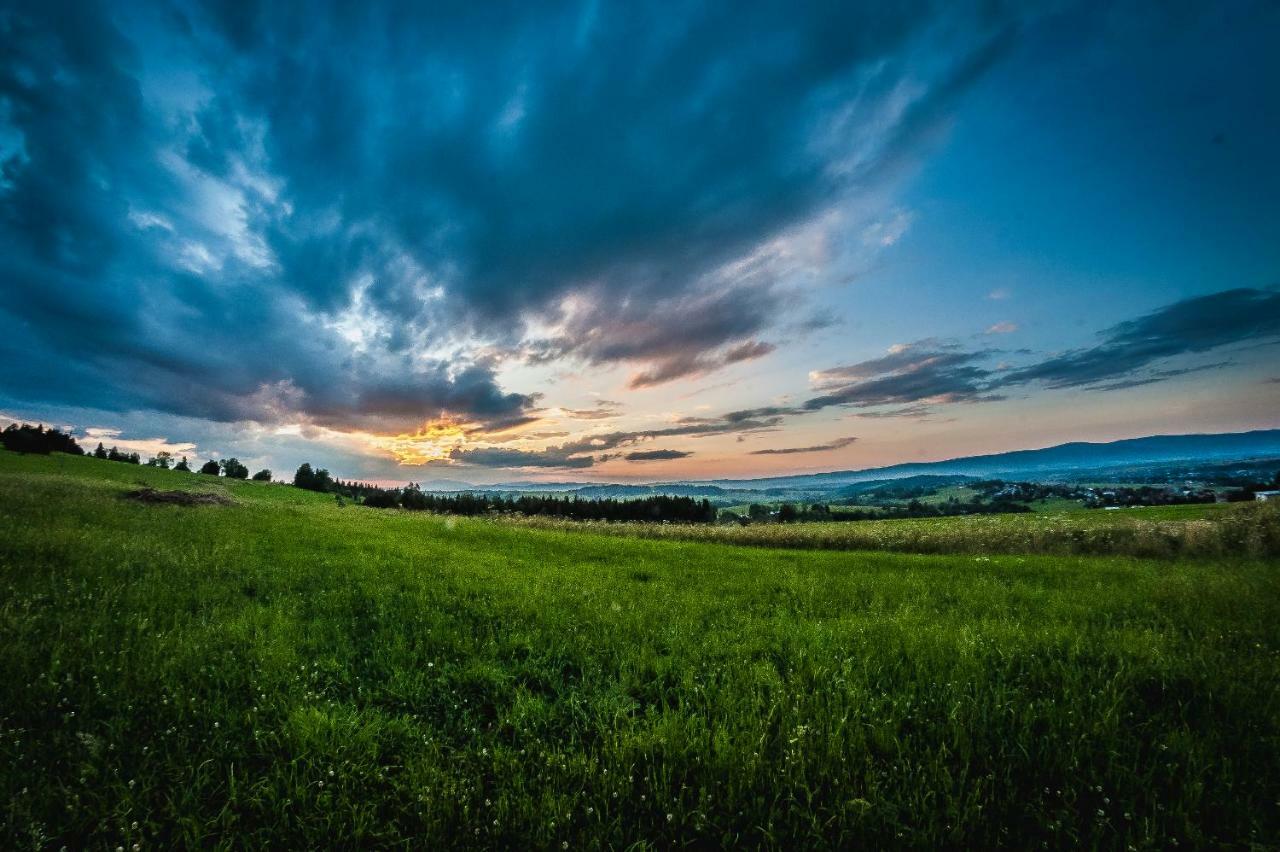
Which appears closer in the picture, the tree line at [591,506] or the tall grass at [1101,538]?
the tall grass at [1101,538]

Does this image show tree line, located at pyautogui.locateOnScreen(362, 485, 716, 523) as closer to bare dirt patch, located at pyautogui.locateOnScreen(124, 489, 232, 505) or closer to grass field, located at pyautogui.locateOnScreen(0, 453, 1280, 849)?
bare dirt patch, located at pyautogui.locateOnScreen(124, 489, 232, 505)

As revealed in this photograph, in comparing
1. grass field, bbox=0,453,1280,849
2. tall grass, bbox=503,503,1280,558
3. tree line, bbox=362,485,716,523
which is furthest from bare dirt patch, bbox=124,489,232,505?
tree line, bbox=362,485,716,523

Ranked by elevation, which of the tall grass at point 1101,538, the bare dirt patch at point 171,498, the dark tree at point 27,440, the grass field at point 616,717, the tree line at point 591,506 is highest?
the dark tree at point 27,440

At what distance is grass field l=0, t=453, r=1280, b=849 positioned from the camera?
3115 millimetres

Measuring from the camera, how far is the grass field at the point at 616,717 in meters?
3.12

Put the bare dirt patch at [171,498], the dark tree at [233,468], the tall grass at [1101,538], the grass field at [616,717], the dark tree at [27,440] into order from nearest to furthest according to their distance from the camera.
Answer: the grass field at [616,717] → the tall grass at [1101,538] → the bare dirt patch at [171,498] → the dark tree at [27,440] → the dark tree at [233,468]

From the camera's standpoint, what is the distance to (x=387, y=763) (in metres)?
3.91

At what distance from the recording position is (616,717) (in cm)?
438

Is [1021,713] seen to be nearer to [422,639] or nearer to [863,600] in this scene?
[863,600]

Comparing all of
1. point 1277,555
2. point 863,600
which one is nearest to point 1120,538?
point 1277,555

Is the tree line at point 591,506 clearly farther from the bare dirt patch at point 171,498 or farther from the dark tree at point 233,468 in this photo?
the bare dirt patch at point 171,498

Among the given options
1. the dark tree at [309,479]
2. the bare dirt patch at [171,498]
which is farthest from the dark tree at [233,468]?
the bare dirt patch at [171,498]

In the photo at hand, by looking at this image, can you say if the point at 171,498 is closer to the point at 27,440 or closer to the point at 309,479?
the point at 27,440

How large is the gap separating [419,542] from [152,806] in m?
15.1
